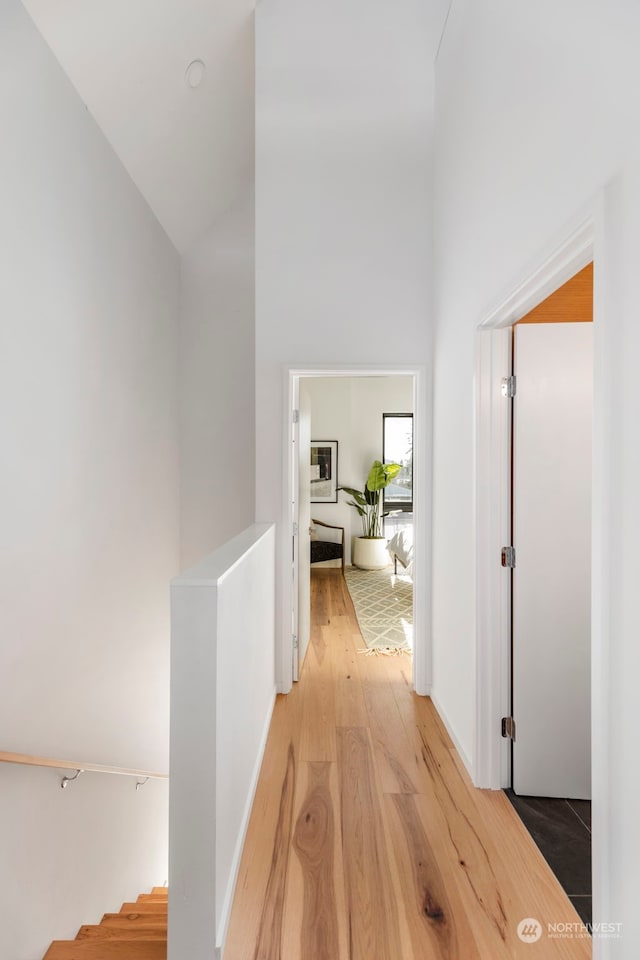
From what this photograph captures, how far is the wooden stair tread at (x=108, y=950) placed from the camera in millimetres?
1657

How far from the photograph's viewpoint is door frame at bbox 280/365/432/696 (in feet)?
10.2

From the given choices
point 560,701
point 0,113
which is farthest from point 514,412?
point 0,113

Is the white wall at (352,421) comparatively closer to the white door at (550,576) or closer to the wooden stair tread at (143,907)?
the wooden stair tread at (143,907)

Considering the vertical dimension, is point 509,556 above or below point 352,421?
below

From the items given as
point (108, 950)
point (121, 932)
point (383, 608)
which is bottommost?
point (121, 932)

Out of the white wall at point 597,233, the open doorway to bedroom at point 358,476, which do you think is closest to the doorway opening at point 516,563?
the white wall at point 597,233

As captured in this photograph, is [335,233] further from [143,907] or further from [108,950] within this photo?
[143,907]

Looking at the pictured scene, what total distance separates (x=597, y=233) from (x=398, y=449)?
6.14 meters

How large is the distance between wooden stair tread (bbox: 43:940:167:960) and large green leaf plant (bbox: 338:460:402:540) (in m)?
5.28

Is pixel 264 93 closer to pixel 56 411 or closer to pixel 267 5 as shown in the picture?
pixel 267 5

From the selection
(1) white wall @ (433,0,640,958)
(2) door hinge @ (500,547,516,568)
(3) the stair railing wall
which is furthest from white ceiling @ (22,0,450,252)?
(2) door hinge @ (500,547,516,568)

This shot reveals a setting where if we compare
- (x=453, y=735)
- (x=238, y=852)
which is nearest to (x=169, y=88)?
(x=238, y=852)

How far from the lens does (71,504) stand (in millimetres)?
2400

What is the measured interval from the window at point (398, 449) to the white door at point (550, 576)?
17.0ft
